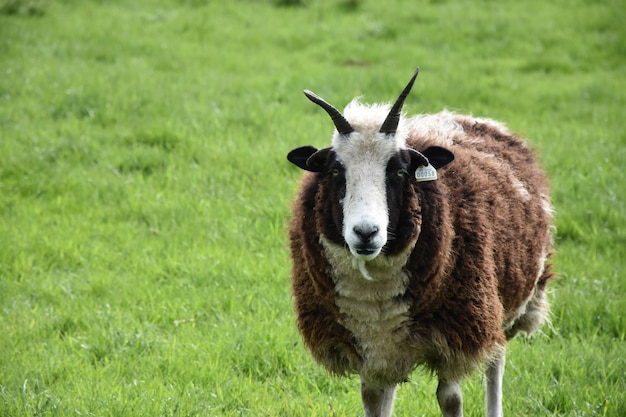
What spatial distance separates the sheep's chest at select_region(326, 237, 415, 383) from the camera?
4.01 m

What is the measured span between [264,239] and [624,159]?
4016mm

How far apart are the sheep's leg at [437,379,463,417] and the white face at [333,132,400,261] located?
3.16 feet

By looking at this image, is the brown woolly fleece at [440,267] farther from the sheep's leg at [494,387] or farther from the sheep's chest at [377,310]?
the sheep's leg at [494,387]

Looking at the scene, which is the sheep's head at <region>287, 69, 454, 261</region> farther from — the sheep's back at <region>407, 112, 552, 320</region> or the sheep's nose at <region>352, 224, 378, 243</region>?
the sheep's back at <region>407, 112, 552, 320</region>

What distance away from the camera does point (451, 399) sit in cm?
428

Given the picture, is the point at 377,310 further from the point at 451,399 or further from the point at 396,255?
the point at 451,399

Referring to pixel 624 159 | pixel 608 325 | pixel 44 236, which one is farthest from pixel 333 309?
pixel 624 159

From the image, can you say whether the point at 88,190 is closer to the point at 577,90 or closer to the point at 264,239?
the point at 264,239

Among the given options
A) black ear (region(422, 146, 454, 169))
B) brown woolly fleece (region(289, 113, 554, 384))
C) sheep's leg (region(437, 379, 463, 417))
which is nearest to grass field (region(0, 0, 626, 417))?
sheep's leg (region(437, 379, 463, 417))

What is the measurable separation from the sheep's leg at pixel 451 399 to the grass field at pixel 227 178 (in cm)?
60

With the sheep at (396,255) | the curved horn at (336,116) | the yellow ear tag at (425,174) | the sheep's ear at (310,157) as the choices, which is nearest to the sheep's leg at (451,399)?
the sheep at (396,255)

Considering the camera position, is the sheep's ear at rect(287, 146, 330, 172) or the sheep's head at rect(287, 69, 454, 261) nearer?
the sheep's head at rect(287, 69, 454, 261)

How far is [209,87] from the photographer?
1032 cm

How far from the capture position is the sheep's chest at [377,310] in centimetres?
401
